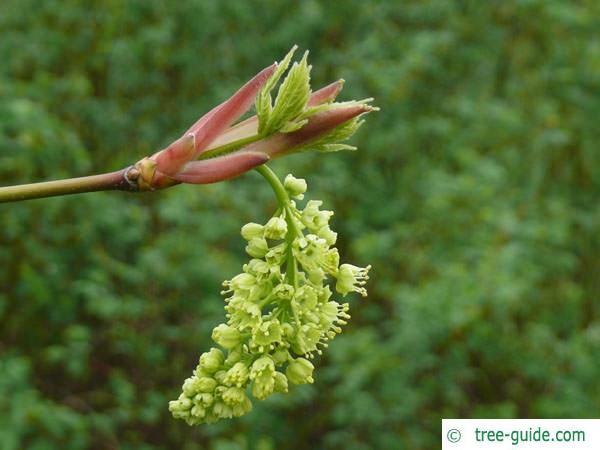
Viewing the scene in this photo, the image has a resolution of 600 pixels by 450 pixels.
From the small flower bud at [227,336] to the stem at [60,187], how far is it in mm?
223

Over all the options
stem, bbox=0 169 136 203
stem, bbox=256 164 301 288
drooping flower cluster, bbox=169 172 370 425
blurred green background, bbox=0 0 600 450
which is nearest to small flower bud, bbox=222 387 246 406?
drooping flower cluster, bbox=169 172 370 425

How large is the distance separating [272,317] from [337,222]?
2885 millimetres

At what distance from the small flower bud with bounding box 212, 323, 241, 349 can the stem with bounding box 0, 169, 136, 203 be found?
0.73ft

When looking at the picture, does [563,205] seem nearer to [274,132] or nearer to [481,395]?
[481,395]

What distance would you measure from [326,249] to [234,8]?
3.33 m

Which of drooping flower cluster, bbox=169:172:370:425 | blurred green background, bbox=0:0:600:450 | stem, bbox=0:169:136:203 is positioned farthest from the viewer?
blurred green background, bbox=0:0:600:450

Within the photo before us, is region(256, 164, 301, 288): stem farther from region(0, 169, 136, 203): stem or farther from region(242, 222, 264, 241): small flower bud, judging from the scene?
region(0, 169, 136, 203): stem

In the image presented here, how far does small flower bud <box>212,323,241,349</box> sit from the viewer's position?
1.19m

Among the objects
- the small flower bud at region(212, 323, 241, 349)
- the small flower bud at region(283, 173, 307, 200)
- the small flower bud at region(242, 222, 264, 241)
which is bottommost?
the small flower bud at region(212, 323, 241, 349)

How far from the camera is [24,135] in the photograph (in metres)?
3.40

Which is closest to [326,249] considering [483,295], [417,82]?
[483,295]

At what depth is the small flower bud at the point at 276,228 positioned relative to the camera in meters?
1.16

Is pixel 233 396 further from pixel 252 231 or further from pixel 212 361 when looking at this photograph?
pixel 252 231

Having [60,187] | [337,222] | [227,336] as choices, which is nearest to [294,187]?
[227,336]
